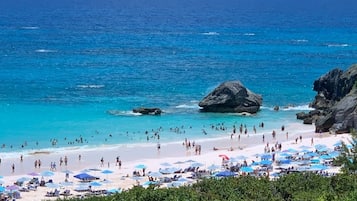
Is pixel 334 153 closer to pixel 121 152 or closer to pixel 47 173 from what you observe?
pixel 121 152

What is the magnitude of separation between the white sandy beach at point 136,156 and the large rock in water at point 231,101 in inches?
412

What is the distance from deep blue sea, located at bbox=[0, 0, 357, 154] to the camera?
6881 cm

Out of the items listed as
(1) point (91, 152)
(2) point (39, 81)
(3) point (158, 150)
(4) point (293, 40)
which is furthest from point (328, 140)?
(4) point (293, 40)

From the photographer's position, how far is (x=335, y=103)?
246 feet

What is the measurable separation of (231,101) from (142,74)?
96.8ft

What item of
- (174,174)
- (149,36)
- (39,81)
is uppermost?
(149,36)

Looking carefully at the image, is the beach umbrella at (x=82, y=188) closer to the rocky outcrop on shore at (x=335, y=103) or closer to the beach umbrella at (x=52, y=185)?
the beach umbrella at (x=52, y=185)

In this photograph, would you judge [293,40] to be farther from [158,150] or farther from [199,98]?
[158,150]

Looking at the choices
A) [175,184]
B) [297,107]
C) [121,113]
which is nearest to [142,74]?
[121,113]

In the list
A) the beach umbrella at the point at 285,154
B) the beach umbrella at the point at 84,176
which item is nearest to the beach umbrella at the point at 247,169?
the beach umbrella at the point at 285,154

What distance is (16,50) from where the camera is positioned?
131m

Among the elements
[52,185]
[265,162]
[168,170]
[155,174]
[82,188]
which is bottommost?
[82,188]

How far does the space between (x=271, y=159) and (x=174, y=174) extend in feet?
27.3

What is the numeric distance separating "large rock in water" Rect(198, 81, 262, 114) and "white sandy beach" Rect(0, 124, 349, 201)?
34.3 ft
